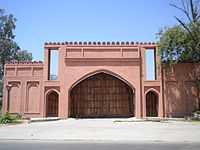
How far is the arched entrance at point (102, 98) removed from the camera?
37.6m

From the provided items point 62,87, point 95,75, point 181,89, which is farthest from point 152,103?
point 62,87

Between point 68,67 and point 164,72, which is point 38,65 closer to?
point 68,67

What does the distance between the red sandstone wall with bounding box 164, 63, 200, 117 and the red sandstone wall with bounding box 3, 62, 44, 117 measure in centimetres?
1402

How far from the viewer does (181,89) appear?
34.8 meters

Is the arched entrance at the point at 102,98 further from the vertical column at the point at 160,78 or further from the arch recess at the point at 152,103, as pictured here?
the vertical column at the point at 160,78

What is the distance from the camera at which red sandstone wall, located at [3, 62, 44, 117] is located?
35.3m

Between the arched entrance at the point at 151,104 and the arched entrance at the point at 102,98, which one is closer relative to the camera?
the arched entrance at the point at 151,104

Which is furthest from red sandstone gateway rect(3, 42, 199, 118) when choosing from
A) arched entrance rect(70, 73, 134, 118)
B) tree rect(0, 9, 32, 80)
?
tree rect(0, 9, 32, 80)

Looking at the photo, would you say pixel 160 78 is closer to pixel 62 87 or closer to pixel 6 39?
pixel 62 87

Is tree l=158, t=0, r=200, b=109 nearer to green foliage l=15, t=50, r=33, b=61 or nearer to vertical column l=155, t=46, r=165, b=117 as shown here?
vertical column l=155, t=46, r=165, b=117

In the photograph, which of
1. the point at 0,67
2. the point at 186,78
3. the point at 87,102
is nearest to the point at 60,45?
the point at 87,102

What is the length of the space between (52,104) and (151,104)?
11289 mm

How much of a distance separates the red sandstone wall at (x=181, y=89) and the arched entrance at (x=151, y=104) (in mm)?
1442

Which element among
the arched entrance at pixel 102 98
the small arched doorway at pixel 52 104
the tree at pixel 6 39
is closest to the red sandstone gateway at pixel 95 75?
the small arched doorway at pixel 52 104
